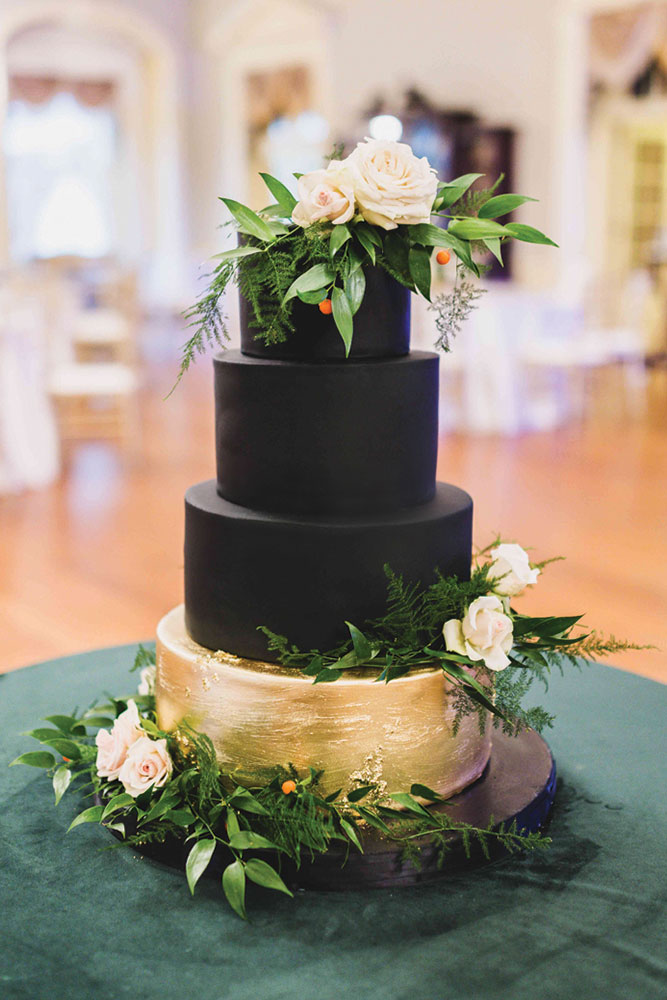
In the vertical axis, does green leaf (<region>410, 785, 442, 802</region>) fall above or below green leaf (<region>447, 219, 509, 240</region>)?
below

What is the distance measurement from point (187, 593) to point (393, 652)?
0.45 m

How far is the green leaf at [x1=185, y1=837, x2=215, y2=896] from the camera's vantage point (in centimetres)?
186

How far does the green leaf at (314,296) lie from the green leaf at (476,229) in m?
0.29

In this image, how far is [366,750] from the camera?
199cm

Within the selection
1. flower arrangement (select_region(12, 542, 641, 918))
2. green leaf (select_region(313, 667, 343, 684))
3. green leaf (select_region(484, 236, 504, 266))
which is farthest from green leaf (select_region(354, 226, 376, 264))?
green leaf (select_region(313, 667, 343, 684))

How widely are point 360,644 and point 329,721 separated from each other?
0.15 meters

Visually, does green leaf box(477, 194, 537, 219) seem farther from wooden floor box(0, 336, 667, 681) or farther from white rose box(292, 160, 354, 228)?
wooden floor box(0, 336, 667, 681)

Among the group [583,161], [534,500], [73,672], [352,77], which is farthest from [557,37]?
[73,672]

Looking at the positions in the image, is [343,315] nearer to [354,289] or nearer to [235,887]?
[354,289]

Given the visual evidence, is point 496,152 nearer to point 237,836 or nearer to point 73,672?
point 73,672

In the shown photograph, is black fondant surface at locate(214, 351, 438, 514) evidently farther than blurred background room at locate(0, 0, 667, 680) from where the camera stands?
No

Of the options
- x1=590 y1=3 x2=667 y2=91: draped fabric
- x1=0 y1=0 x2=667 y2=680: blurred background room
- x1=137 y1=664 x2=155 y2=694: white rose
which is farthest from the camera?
x1=590 y1=3 x2=667 y2=91: draped fabric

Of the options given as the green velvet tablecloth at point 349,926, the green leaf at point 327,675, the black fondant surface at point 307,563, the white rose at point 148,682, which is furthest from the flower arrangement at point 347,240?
the green velvet tablecloth at point 349,926

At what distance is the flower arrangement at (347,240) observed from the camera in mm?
1862
